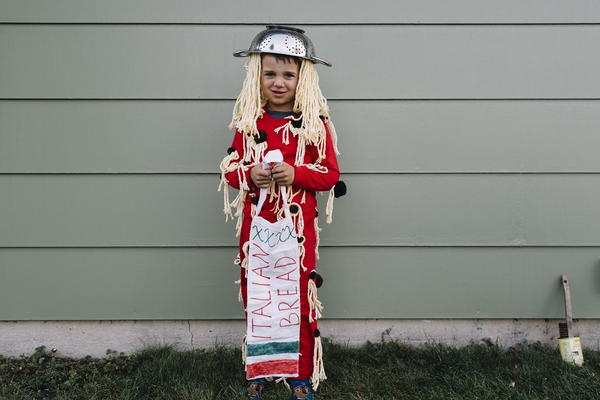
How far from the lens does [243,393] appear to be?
2.19 m

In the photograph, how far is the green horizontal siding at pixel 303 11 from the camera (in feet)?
8.20

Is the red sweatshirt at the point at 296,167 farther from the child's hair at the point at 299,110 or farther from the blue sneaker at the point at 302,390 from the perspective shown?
the blue sneaker at the point at 302,390

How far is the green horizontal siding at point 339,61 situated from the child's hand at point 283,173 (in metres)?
0.70

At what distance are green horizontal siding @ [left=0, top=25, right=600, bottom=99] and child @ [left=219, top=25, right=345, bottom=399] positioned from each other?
17.6 inches

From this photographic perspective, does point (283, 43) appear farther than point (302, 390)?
No

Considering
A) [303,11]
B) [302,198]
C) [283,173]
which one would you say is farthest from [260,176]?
[303,11]

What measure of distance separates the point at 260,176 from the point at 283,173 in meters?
0.10

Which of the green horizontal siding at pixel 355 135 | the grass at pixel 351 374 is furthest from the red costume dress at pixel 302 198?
the green horizontal siding at pixel 355 135

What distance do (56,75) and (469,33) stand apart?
2124mm

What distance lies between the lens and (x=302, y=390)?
218cm

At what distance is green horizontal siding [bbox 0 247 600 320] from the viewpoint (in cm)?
261

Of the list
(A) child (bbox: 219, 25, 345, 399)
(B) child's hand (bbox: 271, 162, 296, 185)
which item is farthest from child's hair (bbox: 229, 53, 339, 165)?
(B) child's hand (bbox: 271, 162, 296, 185)

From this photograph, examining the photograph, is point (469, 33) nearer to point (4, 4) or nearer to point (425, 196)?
point (425, 196)

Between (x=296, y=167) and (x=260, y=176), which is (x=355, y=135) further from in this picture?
(x=260, y=176)
